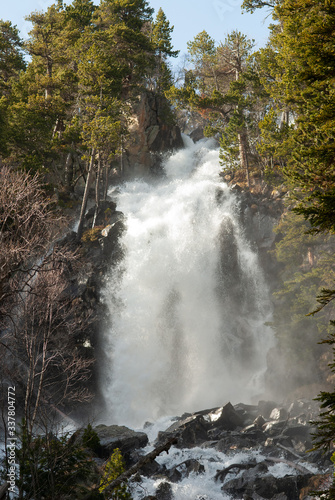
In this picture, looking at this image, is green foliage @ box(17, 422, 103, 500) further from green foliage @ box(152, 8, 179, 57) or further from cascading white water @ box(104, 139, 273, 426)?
green foliage @ box(152, 8, 179, 57)

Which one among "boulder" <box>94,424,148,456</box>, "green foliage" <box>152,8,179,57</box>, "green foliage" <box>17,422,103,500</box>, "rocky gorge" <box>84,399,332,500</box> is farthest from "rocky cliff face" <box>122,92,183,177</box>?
"green foliage" <box>17,422,103,500</box>

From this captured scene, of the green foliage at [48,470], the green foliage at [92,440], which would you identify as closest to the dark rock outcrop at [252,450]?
the green foliage at [92,440]

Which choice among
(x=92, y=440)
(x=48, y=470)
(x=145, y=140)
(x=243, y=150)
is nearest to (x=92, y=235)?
(x=243, y=150)

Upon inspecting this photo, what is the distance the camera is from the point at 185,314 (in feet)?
86.1

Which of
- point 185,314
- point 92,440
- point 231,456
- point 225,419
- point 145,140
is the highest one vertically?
point 145,140

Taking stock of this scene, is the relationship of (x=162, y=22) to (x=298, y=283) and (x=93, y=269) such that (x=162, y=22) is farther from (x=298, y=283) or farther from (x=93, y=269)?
(x=298, y=283)

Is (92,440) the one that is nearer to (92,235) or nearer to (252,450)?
(252,450)

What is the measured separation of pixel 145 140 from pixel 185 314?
72.4ft

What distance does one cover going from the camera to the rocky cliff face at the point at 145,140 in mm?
40562

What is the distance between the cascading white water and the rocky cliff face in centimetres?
1111

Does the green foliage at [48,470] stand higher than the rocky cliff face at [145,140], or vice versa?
the rocky cliff face at [145,140]

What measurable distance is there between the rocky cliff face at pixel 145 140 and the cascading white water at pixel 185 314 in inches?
437

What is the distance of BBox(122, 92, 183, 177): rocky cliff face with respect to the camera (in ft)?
133

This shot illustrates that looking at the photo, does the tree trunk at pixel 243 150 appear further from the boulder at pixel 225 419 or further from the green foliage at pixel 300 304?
the boulder at pixel 225 419
